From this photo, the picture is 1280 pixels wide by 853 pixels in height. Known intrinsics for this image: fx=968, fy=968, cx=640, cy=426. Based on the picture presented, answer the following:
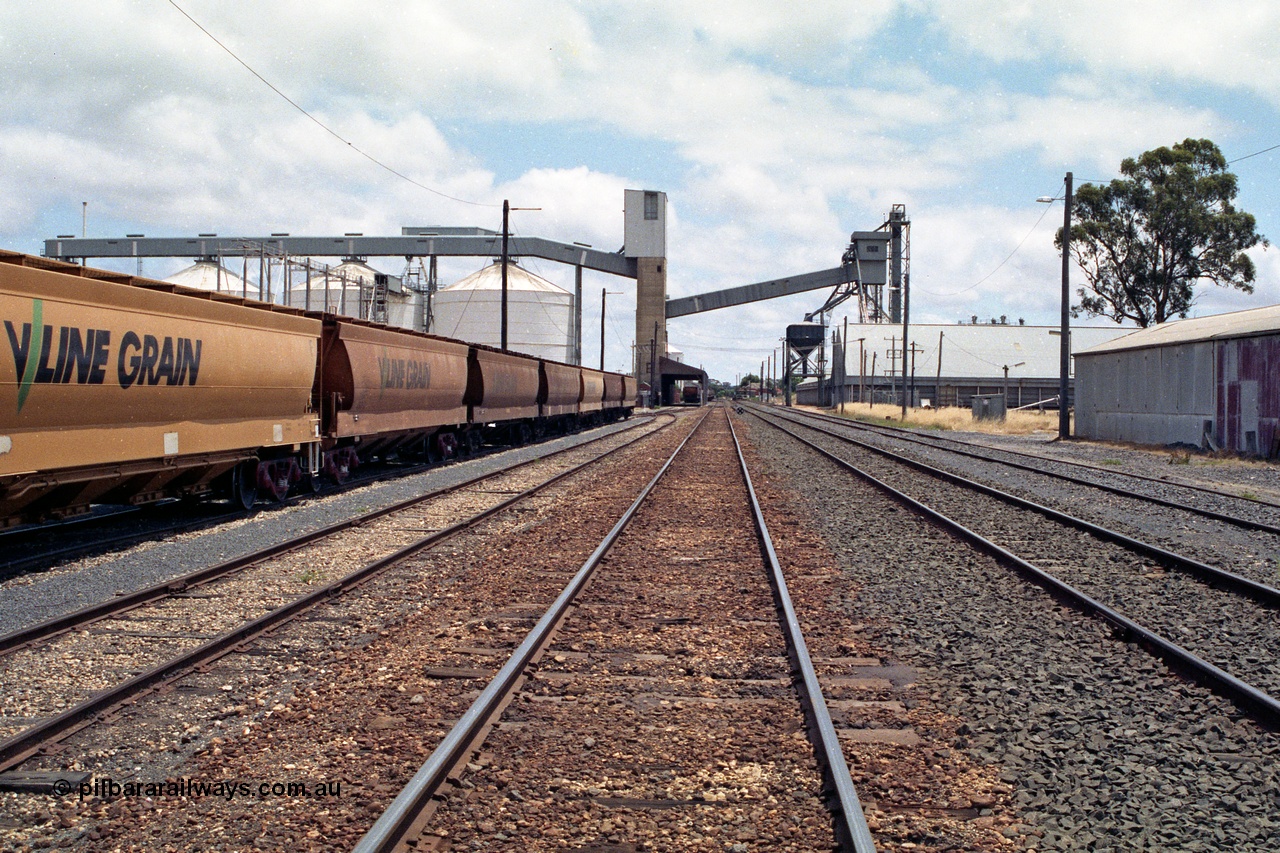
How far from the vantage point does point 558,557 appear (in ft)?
33.0

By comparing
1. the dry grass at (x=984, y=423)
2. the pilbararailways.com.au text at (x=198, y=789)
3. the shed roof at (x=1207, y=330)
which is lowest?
the pilbararailways.com.au text at (x=198, y=789)

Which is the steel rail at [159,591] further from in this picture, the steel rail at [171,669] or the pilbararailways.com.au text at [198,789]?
the pilbararailways.com.au text at [198,789]

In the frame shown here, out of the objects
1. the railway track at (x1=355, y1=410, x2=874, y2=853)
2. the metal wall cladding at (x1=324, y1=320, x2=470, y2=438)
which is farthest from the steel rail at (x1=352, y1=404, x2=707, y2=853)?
the metal wall cladding at (x1=324, y1=320, x2=470, y2=438)

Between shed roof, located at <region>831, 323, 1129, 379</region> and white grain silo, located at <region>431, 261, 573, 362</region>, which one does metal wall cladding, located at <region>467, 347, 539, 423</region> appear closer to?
white grain silo, located at <region>431, 261, 573, 362</region>

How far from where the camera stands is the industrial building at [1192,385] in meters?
26.3

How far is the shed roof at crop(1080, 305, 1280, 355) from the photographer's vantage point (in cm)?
2752

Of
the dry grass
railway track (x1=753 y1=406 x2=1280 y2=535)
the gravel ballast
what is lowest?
the gravel ballast

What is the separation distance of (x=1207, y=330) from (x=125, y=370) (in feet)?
102

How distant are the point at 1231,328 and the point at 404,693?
30510mm

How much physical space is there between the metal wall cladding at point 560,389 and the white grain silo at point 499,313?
83.9 ft

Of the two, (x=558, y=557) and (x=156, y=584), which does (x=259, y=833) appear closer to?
(x=156, y=584)

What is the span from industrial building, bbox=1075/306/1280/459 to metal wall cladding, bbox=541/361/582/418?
65.4 feet

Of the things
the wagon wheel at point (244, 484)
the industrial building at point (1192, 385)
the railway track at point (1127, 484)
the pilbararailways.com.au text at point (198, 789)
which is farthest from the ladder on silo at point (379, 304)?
the pilbararailways.com.au text at point (198, 789)

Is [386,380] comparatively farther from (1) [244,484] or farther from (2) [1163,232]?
(2) [1163,232]
